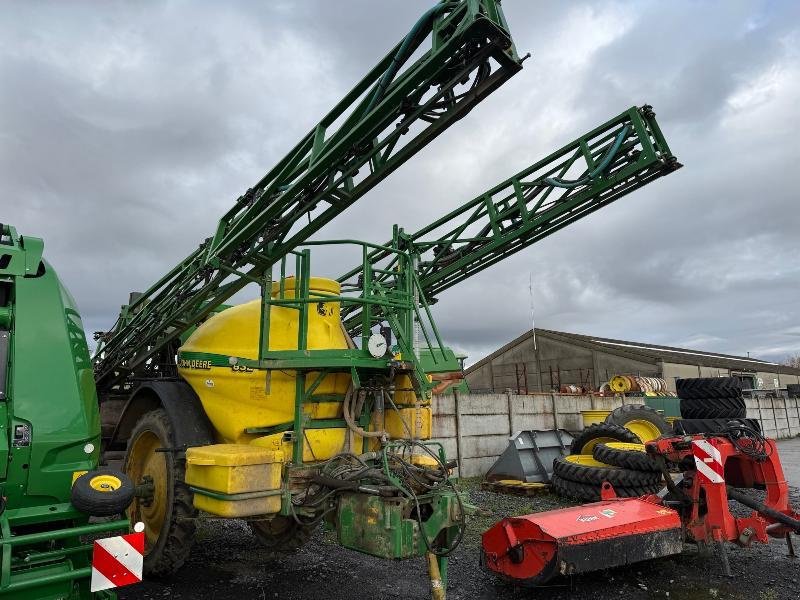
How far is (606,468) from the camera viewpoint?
25.2 ft

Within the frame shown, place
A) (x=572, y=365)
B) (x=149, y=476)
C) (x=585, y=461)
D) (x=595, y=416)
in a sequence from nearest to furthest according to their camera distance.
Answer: (x=149, y=476) → (x=585, y=461) → (x=595, y=416) → (x=572, y=365)

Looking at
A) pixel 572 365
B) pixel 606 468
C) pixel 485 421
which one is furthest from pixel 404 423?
pixel 572 365

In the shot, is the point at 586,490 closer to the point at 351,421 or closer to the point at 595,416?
the point at 595,416

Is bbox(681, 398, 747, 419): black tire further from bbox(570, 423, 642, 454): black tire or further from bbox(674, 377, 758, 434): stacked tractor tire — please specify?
bbox(570, 423, 642, 454): black tire

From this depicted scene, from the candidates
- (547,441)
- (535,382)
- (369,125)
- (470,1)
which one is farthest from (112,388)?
(535,382)

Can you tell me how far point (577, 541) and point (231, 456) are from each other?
2.62 metres

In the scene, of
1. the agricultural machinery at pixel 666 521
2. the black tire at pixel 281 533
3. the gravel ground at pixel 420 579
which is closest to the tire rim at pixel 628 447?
the gravel ground at pixel 420 579

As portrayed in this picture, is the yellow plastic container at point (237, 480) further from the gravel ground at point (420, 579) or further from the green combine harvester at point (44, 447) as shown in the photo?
the gravel ground at point (420, 579)

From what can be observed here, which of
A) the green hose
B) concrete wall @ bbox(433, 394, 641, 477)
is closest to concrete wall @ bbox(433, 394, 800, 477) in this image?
concrete wall @ bbox(433, 394, 641, 477)

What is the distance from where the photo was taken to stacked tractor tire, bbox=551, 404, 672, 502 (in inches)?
287

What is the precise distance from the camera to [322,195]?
185 inches

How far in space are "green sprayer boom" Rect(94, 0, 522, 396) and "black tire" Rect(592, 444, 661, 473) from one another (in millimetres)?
5306

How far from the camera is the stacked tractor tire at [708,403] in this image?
6.89 meters

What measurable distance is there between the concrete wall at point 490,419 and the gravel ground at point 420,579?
4.31m
